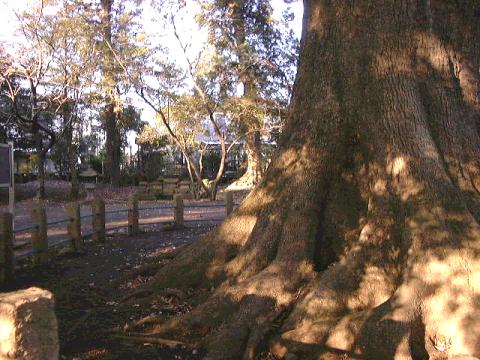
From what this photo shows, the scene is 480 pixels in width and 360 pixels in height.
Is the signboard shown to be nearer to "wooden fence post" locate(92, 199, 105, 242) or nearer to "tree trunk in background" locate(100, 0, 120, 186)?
"wooden fence post" locate(92, 199, 105, 242)

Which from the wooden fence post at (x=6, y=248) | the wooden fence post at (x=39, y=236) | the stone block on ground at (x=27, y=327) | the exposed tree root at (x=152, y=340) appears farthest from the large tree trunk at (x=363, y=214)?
the wooden fence post at (x=39, y=236)

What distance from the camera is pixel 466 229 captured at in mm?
5141

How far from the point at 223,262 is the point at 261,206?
855 mm

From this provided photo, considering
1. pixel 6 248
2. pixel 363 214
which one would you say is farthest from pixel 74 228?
pixel 363 214

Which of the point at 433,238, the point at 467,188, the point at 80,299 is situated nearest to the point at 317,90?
the point at 467,188

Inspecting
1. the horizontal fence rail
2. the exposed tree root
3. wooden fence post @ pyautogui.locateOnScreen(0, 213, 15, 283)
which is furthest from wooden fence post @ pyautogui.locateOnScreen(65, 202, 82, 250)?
the exposed tree root

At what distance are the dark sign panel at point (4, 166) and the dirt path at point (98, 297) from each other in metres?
1.71

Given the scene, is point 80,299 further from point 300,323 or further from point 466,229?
point 466,229

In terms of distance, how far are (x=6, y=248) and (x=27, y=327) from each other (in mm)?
6462

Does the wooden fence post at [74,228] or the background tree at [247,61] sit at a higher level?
the background tree at [247,61]

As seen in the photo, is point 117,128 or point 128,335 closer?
point 128,335

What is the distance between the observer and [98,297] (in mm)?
7777

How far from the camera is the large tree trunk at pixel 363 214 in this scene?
4.88 m

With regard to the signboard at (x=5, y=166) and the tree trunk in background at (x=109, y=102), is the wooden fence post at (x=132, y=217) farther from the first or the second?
the tree trunk in background at (x=109, y=102)
